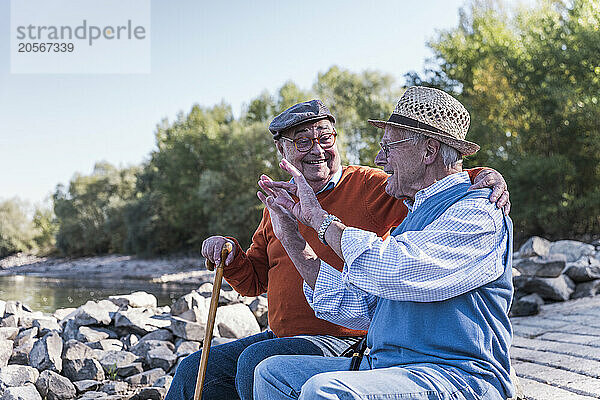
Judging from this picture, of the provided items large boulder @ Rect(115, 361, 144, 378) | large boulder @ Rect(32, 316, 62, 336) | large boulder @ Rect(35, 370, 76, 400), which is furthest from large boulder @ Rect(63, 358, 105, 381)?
large boulder @ Rect(32, 316, 62, 336)

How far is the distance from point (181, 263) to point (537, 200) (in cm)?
1905

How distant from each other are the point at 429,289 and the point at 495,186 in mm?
466

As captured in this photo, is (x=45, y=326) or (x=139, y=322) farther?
(x=45, y=326)

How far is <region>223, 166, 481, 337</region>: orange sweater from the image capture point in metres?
2.58

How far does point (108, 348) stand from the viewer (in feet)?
18.9

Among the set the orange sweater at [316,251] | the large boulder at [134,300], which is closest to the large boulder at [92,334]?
the large boulder at [134,300]

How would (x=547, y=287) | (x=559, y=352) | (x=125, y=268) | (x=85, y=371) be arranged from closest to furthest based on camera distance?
1. (x=559, y=352)
2. (x=85, y=371)
3. (x=547, y=287)
4. (x=125, y=268)

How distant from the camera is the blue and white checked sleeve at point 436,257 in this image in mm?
1641

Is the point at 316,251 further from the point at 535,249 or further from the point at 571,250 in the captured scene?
the point at 571,250

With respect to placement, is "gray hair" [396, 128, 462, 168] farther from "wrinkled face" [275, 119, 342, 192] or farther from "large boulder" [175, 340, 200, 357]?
"large boulder" [175, 340, 200, 357]

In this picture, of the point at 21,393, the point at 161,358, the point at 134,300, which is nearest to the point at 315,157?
the point at 21,393

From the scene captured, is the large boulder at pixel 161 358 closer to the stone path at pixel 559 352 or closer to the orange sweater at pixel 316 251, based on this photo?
the orange sweater at pixel 316 251

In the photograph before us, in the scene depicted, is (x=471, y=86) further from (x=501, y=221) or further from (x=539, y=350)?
(x=501, y=221)

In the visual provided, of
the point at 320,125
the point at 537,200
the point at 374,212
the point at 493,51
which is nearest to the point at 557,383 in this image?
the point at 374,212
